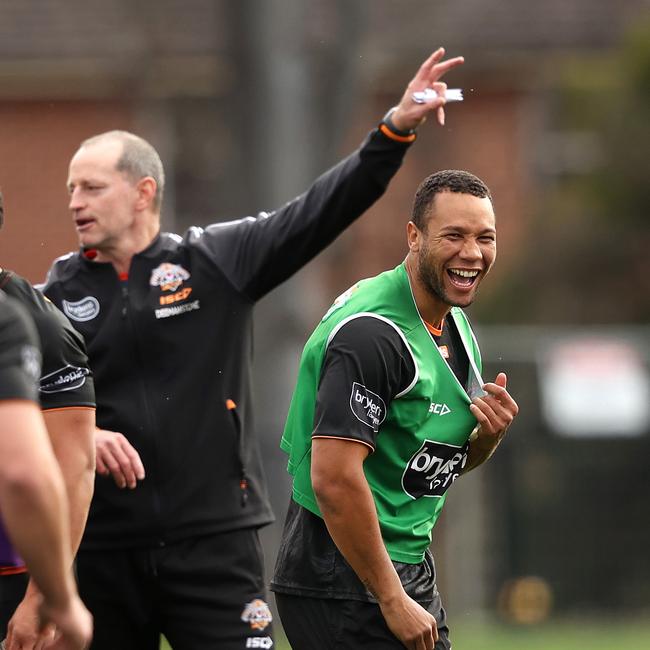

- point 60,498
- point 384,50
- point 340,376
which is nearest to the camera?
point 60,498

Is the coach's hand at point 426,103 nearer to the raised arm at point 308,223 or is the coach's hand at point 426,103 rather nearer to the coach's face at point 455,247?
the raised arm at point 308,223

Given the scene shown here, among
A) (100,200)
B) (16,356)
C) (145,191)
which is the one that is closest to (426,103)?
(145,191)

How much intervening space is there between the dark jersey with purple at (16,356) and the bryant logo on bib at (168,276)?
Answer: 2.22 m

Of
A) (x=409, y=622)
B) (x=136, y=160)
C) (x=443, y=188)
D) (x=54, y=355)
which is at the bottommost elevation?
(x=409, y=622)

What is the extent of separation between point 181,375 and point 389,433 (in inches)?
49.6

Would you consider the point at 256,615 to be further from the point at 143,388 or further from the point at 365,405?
the point at 365,405

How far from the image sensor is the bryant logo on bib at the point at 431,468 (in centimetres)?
518

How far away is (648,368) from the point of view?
46.9 ft

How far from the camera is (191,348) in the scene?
6164mm

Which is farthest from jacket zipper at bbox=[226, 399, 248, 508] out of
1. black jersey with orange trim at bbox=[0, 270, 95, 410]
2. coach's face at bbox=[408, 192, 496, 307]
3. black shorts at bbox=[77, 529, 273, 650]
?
coach's face at bbox=[408, 192, 496, 307]

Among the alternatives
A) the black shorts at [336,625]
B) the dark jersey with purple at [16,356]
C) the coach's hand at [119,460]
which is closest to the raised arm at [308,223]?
the coach's hand at [119,460]

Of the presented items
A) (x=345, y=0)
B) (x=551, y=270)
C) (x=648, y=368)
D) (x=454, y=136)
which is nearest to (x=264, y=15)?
(x=345, y=0)

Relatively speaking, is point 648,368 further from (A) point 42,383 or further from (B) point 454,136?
(A) point 42,383

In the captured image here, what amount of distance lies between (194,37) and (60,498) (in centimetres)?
1858
